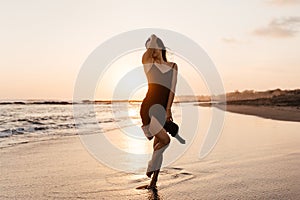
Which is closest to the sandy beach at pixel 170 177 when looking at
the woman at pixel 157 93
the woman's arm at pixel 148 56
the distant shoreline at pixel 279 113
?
the woman at pixel 157 93

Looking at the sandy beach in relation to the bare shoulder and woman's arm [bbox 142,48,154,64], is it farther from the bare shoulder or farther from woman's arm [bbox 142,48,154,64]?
woman's arm [bbox 142,48,154,64]

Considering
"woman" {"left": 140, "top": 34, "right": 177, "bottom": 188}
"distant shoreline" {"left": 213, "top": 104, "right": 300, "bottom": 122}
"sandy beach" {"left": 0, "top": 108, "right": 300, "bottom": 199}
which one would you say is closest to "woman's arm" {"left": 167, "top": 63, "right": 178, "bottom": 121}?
"woman" {"left": 140, "top": 34, "right": 177, "bottom": 188}

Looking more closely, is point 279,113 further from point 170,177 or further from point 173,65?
point 173,65

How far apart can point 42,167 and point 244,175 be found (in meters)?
4.16

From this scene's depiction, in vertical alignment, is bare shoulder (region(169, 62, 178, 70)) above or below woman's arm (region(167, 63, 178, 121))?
above

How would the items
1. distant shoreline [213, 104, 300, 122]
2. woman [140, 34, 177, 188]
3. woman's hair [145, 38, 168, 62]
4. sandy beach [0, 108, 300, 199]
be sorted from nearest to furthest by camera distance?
sandy beach [0, 108, 300, 199] → woman [140, 34, 177, 188] → woman's hair [145, 38, 168, 62] → distant shoreline [213, 104, 300, 122]

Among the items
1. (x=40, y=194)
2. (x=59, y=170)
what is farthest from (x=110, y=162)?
(x=40, y=194)

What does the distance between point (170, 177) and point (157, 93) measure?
66.2 inches

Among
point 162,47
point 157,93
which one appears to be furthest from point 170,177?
point 162,47

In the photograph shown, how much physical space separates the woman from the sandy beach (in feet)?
2.20

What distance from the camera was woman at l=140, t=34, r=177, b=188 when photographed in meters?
6.62

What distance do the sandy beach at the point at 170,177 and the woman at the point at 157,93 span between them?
669 millimetres

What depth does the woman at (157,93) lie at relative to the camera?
6621 millimetres

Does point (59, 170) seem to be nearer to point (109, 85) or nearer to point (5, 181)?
point (5, 181)
